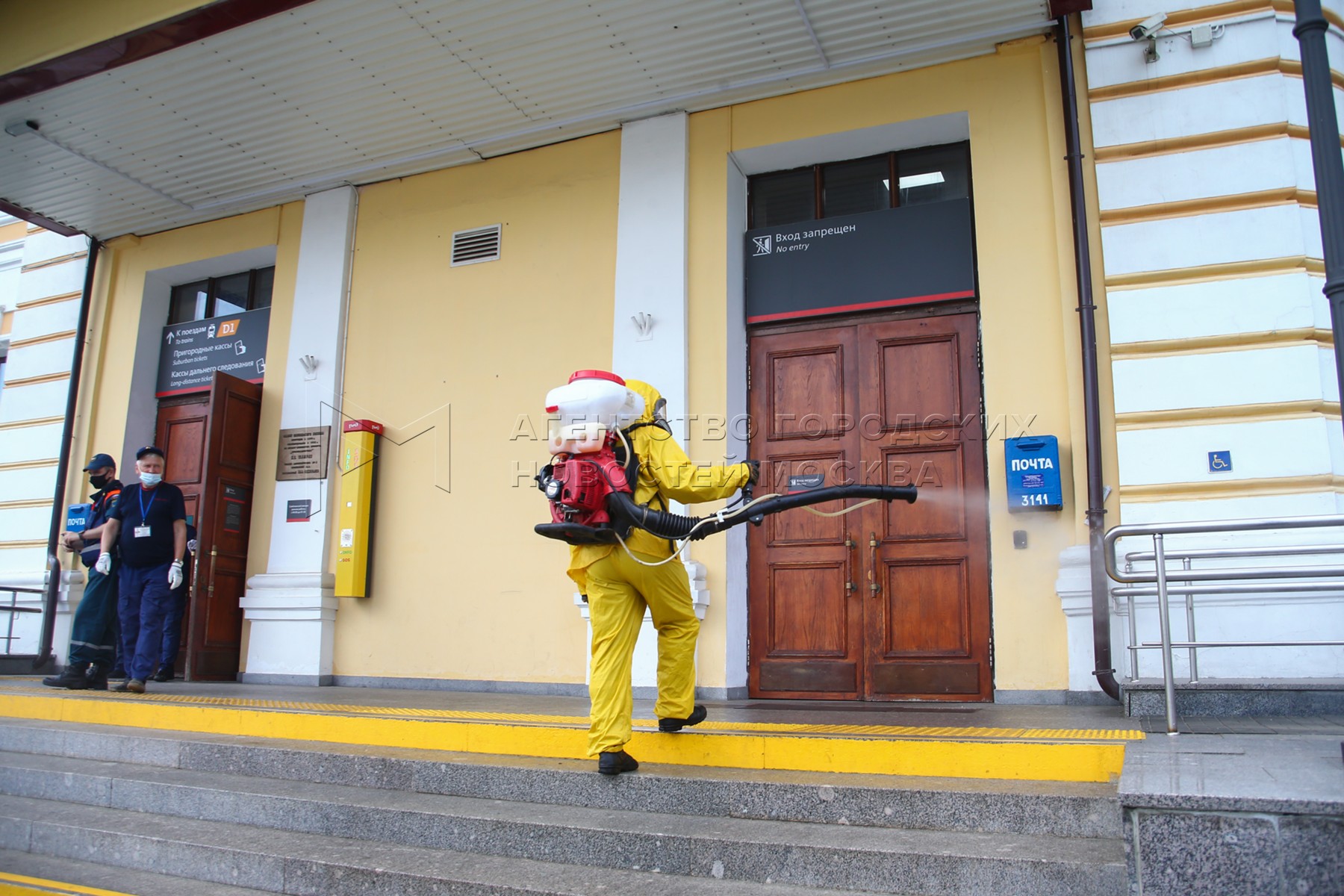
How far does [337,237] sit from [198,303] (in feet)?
8.28

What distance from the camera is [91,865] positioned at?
15.5ft

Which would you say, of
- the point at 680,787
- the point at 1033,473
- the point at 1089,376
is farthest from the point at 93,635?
the point at 1089,376

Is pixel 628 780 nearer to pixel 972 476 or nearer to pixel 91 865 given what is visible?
pixel 91 865

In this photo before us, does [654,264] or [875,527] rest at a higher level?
[654,264]

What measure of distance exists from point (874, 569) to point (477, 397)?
3922 millimetres

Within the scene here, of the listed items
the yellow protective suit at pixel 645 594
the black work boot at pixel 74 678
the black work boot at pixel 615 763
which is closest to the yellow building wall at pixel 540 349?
the black work boot at pixel 74 678

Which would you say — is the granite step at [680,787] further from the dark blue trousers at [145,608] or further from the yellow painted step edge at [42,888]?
the dark blue trousers at [145,608]

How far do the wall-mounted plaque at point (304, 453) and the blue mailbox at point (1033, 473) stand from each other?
6358 mm

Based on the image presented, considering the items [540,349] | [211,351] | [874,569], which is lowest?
[874,569]

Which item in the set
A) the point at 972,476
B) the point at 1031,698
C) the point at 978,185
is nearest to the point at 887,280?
the point at 978,185

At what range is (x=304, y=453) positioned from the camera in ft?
31.6

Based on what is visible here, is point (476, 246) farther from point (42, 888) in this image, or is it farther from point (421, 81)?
point (42, 888)

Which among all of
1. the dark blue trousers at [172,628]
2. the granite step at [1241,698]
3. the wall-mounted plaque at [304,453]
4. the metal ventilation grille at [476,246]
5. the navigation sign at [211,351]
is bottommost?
the granite step at [1241,698]

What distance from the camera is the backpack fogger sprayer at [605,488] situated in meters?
4.52
